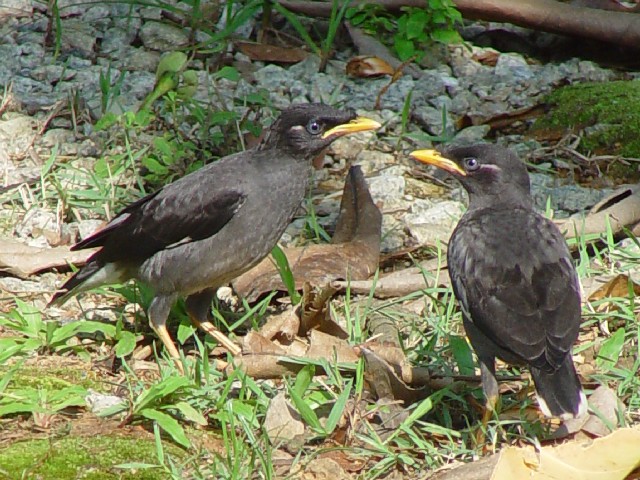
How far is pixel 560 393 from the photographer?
491 cm

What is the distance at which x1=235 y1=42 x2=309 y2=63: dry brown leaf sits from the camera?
8.95 metres

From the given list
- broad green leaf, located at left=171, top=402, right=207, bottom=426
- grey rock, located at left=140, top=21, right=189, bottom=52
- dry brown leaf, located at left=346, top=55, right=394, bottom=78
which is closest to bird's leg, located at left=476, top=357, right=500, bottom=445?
broad green leaf, located at left=171, top=402, right=207, bottom=426

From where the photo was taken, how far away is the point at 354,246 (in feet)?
23.0

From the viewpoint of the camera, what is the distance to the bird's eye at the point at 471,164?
604cm

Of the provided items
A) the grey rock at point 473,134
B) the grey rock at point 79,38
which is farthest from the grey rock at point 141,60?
the grey rock at point 473,134

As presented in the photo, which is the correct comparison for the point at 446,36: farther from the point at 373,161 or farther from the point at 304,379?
the point at 304,379

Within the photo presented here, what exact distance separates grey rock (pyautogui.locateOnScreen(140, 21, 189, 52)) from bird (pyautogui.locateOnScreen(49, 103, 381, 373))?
2591mm

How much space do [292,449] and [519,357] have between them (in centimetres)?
112

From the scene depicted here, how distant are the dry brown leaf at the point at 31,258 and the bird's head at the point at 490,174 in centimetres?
236

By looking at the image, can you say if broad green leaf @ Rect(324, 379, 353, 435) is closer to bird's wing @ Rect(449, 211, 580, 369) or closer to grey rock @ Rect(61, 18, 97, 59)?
bird's wing @ Rect(449, 211, 580, 369)

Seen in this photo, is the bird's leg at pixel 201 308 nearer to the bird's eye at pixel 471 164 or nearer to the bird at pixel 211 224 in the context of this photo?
the bird at pixel 211 224

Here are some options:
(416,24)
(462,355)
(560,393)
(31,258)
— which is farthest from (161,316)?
(416,24)

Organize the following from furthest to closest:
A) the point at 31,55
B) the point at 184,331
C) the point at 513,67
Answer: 1. the point at 513,67
2. the point at 31,55
3. the point at 184,331

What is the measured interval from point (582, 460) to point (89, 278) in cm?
309
